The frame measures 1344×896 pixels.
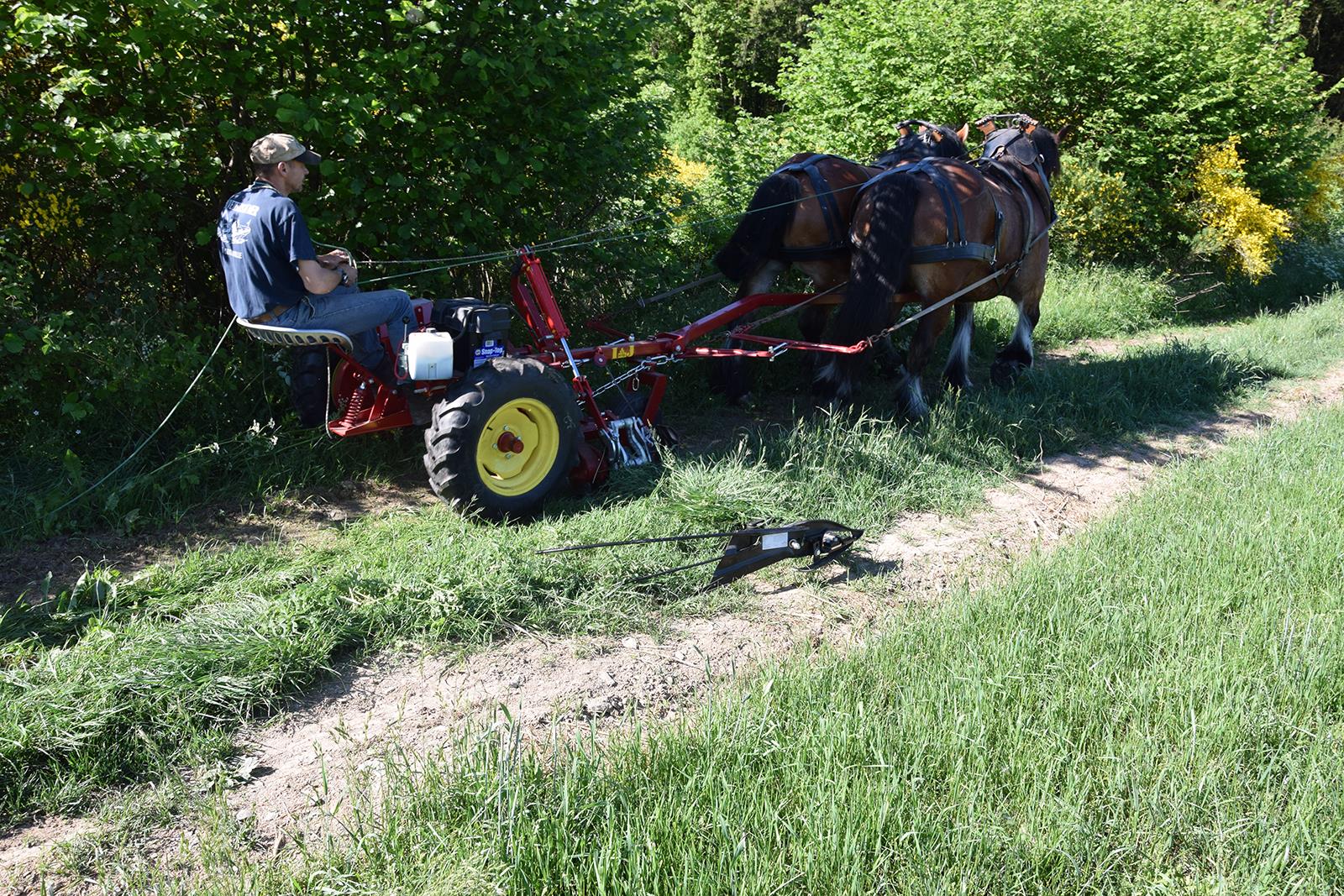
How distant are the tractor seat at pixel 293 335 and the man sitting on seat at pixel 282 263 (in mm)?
49

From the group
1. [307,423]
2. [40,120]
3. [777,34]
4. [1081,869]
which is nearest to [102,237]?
[40,120]

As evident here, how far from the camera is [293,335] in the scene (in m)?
4.54

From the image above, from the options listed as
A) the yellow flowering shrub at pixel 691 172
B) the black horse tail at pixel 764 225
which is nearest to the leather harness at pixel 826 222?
the black horse tail at pixel 764 225

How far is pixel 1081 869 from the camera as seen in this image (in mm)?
2562

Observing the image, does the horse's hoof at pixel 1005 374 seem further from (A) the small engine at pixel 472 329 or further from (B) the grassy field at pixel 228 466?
(A) the small engine at pixel 472 329

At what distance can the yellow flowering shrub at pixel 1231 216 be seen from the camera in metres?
12.8

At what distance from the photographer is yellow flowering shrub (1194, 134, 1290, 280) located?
505 inches

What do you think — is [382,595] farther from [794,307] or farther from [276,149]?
[794,307]

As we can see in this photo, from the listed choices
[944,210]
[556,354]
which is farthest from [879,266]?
[556,354]

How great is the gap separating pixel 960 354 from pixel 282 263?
556 centimetres

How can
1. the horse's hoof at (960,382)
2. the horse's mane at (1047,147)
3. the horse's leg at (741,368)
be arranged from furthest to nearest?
the horse's mane at (1047,147), the horse's hoof at (960,382), the horse's leg at (741,368)

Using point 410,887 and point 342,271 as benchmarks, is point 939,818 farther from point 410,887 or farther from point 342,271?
point 342,271

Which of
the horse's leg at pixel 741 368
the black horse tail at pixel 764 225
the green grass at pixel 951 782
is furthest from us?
the horse's leg at pixel 741 368

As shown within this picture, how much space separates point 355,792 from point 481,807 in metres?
0.42
